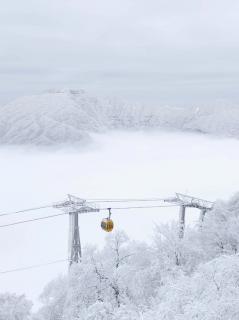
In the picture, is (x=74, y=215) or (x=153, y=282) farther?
(x=74, y=215)

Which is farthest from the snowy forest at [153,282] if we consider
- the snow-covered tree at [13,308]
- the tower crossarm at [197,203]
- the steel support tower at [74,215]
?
the steel support tower at [74,215]

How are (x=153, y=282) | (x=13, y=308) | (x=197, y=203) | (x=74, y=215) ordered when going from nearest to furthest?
(x=153, y=282) → (x=13, y=308) → (x=74, y=215) → (x=197, y=203)

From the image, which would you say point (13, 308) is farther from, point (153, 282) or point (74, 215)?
point (74, 215)

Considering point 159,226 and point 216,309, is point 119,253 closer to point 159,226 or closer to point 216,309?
point 159,226

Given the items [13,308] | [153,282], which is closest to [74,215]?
[13,308]

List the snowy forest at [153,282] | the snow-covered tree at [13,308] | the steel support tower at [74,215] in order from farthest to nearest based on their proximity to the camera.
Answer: the steel support tower at [74,215], the snow-covered tree at [13,308], the snowy forest at [153,282]

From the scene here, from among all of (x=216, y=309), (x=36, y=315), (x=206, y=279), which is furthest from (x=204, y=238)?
(x=216, y=309)

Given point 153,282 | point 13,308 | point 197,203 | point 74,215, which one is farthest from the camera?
point 197,203

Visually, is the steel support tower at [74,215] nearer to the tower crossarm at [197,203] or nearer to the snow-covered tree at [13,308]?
the snow-covered tree at [13,308]
